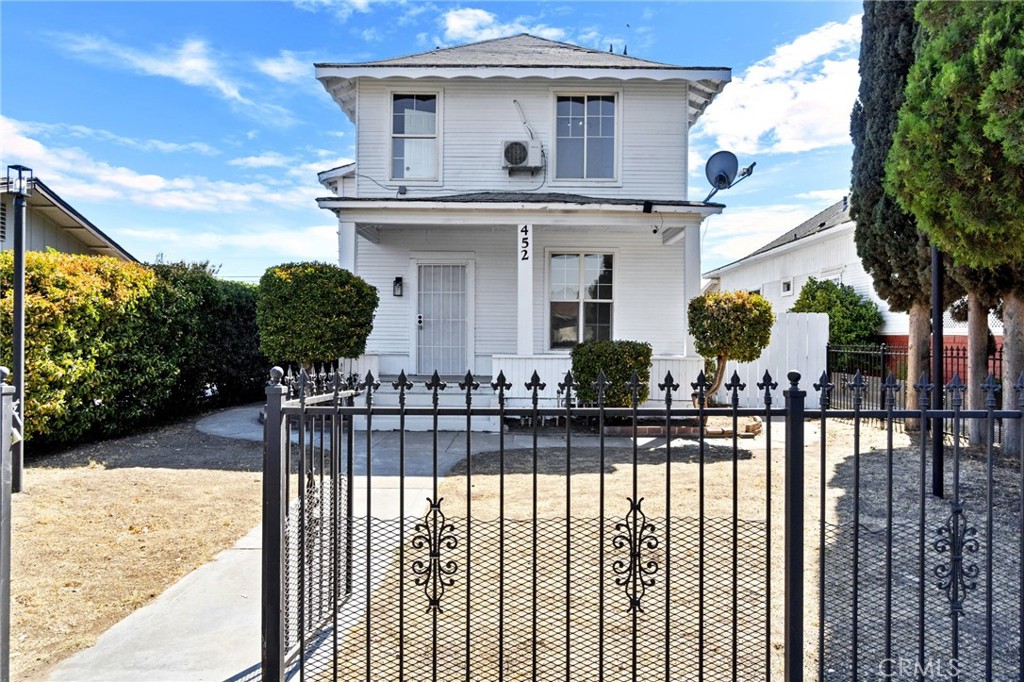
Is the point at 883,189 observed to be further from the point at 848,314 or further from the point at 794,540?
the point at 794,540

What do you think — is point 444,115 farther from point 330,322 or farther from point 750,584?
point 750,584

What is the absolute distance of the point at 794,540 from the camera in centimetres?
260

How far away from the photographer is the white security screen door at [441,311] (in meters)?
12.7

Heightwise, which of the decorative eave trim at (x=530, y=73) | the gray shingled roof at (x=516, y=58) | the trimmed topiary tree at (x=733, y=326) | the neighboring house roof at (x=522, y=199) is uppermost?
the gray shingled roof at (x=516, y=58)

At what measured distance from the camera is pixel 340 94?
518 inches

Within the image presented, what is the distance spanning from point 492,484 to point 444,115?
914 centimetres

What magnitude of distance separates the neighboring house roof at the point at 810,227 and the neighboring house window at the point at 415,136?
11667mm

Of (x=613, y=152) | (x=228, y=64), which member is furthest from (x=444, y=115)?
(x=228, y=64)

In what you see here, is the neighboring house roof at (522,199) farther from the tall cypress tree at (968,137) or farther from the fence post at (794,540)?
the fence post at (794,540)

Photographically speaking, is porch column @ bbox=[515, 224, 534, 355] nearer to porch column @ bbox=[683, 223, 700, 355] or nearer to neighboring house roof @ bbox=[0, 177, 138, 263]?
porch column @ bbox=[683, 223, 700, 355]

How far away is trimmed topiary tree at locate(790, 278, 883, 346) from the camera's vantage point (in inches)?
617

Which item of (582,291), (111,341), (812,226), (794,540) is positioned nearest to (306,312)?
(111,341)

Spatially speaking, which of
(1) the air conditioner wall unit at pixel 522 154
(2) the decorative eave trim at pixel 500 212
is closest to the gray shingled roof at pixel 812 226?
(2) the decorative eave trim at pixel 500 212

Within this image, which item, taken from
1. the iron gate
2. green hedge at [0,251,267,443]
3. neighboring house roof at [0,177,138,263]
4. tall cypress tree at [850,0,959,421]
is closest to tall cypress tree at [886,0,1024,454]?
the iron gate
